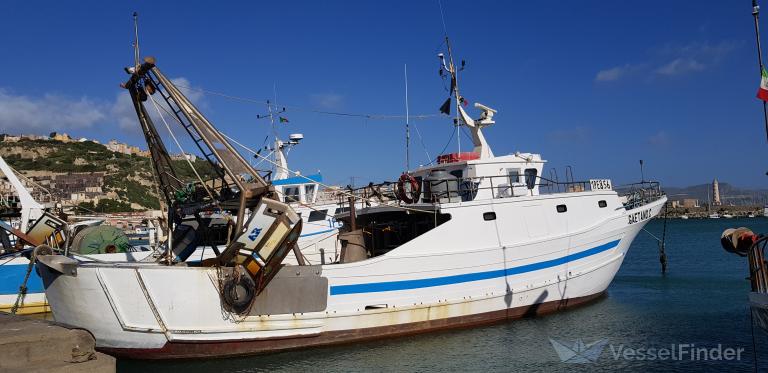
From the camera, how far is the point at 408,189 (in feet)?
50.7

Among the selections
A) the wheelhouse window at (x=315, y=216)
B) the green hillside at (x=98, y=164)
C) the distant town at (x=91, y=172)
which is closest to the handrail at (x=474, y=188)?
the wheelhouse window at (x=315, y=216)

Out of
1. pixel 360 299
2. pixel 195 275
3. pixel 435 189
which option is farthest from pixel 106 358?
pixel 435 189

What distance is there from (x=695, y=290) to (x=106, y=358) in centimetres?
1949

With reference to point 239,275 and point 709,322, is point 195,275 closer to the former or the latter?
point 239,275

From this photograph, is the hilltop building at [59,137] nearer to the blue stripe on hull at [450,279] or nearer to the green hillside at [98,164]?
the green hillside at [98,164]

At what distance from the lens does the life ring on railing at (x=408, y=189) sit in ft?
50.2

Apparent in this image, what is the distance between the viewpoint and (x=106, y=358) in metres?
7.37

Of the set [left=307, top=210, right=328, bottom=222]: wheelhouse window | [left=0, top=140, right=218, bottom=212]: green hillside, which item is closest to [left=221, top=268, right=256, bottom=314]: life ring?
[left=307, top=210, right=328, bottom=222]: wheelhouse window

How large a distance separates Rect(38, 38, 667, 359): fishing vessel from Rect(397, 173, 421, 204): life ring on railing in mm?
41

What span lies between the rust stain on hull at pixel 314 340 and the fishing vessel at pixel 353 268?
0.10 ft

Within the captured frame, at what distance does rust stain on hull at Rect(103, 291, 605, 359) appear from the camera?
1188cm

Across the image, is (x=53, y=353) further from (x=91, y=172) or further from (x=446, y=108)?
(x=91, y=172)

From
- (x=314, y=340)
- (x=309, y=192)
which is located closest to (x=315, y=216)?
(x=309, y=192)

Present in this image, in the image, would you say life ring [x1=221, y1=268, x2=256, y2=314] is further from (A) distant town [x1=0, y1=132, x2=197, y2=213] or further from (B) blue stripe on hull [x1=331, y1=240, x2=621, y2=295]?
(A) distant town [x1=0, y1=132, x2=197, y2=213]
